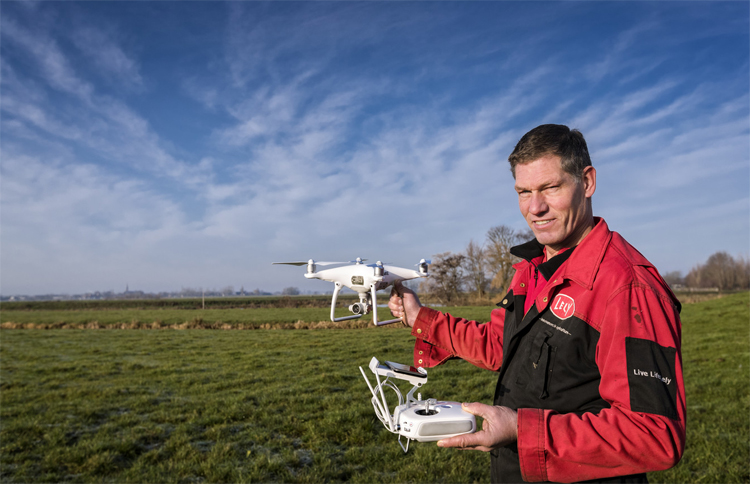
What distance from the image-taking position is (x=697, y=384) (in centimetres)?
1156

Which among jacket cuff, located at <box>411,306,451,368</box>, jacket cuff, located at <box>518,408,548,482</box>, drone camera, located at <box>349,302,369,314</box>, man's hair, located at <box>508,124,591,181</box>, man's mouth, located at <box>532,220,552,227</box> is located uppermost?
man's hair, located at <box>508,124,591,181</box>

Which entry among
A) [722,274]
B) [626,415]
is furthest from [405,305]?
[722,274]

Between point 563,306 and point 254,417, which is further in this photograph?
point 254,417

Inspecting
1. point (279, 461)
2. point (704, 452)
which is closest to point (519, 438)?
point (279, 461)

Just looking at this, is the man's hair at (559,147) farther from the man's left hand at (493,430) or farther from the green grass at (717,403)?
the green grass at (717,403)

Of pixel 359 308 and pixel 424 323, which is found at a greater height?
pixel 359 308

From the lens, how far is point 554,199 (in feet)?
7.77

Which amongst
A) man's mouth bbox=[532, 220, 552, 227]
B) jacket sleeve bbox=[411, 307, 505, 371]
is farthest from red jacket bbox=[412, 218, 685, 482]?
jacket sleeve bbox=[411, 307, 505, 371]

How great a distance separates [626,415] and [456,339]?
164 centimetres

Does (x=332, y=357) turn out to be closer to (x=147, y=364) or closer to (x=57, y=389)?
(x=147, y=364)

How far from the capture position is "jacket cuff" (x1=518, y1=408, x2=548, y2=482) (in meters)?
1.87

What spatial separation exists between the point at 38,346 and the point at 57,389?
1347 cm

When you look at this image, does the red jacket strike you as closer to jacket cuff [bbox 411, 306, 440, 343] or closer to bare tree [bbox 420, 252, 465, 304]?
jacket cuff [bbox 411, 306, 440, 343]

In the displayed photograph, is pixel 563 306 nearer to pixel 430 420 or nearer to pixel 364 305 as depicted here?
pixel 430 420
